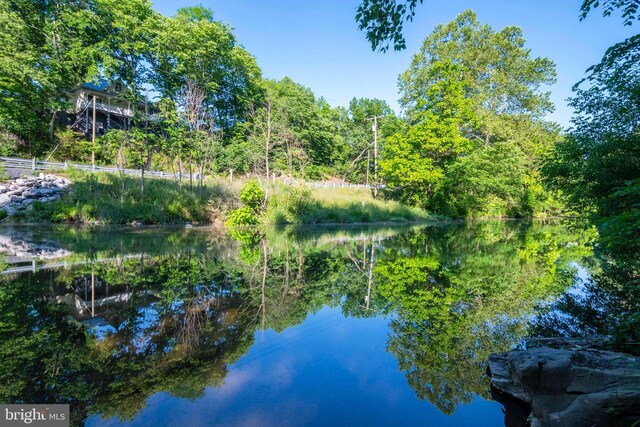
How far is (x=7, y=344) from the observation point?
3.87m

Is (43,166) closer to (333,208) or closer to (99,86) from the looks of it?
(99,86)

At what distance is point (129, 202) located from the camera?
19.5 meters

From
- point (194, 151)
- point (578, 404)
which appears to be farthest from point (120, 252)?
point (194, 151)

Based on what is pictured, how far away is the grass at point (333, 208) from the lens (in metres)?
22.9

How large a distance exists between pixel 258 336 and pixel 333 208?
20.7 meters

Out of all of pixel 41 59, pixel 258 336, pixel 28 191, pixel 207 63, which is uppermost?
pixel 207 63

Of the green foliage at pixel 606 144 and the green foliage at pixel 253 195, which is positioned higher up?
the green foliage at pixel 606 144

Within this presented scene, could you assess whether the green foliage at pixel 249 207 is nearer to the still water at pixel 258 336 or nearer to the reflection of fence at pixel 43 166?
the reflection of fence at pixel 43 166

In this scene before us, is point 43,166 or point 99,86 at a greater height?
point 99,86

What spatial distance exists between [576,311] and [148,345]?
22.3 ft

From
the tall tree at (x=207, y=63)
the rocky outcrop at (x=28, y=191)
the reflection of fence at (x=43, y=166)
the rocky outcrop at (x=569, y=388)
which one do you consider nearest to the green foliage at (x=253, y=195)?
the reflection of fence at (x=43, y=166)

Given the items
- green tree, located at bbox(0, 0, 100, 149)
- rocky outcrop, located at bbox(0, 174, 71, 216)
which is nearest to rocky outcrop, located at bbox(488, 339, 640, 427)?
rocky outcrop, located at bbox(0, 174, 71, 216)

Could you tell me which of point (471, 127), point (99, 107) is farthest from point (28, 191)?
point (471, 127)

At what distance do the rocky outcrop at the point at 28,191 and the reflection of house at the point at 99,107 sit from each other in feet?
43.4
